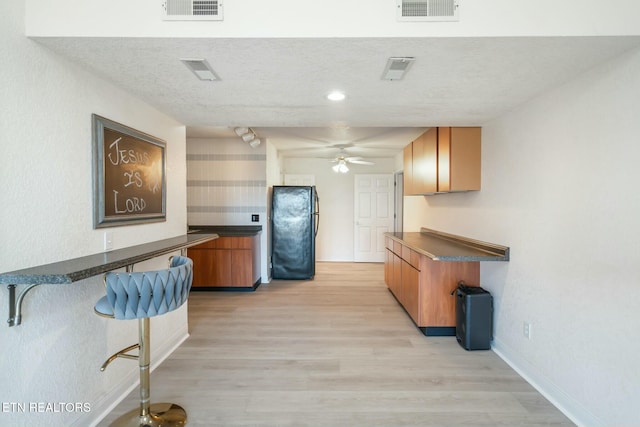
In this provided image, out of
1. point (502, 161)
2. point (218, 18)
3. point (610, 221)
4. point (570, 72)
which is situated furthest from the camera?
point (502, 161)

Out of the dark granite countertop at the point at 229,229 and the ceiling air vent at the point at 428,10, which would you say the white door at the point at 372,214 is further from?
the ceiling air vent at the point at 428,10

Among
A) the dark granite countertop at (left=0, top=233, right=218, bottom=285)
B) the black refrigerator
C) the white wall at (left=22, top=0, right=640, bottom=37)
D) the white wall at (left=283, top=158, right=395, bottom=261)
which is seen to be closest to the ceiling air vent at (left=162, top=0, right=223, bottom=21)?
the white wall at (left=22, top=0, right=640, bottom=37)

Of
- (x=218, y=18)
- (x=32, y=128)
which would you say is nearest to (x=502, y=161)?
(x=218, y=18)

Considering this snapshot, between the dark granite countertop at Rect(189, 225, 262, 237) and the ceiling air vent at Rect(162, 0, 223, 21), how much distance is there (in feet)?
11.4

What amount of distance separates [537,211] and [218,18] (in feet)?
7.98

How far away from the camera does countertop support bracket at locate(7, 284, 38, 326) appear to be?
4.52 ft

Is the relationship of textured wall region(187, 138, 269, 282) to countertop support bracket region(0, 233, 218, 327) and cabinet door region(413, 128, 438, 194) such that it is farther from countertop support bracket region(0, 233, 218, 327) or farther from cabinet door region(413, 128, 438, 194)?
countertop support bracket region(0, 233, 218, 327)

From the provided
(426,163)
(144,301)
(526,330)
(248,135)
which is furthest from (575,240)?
(248,135)

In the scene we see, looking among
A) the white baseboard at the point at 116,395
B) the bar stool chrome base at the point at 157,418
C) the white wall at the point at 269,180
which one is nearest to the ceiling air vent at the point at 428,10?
the bar stool chrome base at the point at 157,418

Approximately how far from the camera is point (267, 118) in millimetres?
2799

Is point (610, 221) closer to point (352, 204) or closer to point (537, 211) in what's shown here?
point (537, 211)

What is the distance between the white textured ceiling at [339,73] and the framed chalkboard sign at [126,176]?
1.06 feet

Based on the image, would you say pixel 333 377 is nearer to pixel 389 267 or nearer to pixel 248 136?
pixel 389 267

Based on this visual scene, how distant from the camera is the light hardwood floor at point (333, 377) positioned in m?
1.96
